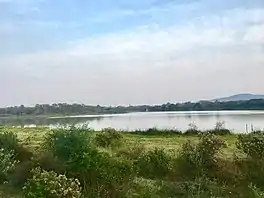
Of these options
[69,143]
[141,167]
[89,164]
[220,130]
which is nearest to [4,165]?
[69,143]

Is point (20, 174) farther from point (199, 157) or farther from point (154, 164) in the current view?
point (199, 157)

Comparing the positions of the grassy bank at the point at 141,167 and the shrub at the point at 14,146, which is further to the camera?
the shrub at the point at 14,146

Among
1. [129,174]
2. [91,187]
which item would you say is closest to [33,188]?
[91,187]

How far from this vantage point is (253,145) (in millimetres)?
12727

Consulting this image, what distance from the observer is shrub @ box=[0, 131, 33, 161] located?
13.8 metres

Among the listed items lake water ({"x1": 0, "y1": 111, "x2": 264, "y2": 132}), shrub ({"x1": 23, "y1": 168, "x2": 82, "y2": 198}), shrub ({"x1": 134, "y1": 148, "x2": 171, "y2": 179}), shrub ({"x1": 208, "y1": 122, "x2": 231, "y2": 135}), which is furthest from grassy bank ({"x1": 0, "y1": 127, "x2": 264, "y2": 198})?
shrub ({"x1": 208, "y1": 122, "x2": 231, "y2": 135})

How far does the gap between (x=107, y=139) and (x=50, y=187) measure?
8232 millimetres

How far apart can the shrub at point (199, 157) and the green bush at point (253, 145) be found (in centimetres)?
87

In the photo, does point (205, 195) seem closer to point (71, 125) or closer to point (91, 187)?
point (91, 187)

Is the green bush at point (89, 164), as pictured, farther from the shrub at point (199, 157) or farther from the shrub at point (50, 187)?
the shrub at point (50, 187)

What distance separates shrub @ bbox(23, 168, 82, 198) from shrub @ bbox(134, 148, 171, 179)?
4450mm

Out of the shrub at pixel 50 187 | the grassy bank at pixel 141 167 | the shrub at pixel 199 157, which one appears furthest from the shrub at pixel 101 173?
the shrub at pixel 50 187

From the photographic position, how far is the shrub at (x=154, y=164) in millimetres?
12449

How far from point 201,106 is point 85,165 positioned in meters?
53.1
